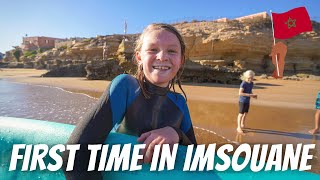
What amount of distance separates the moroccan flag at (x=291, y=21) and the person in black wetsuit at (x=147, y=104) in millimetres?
10943

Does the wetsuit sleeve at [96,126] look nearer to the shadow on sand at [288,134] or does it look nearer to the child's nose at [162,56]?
the child's nose at [162,56]

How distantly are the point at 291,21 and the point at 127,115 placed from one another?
12114mm

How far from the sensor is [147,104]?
5.03 ft

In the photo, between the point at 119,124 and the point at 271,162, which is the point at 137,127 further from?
the point at 271,162

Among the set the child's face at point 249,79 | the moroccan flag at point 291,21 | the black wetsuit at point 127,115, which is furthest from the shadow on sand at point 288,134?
the moroccan flag at point 291,21

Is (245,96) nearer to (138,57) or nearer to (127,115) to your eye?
(138,57)

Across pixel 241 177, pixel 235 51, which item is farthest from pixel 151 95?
pixel 235 51

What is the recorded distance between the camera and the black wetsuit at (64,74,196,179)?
1.23 metres

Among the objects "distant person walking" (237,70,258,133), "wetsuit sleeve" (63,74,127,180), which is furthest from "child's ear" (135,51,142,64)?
"distant person walking" (237,70,258,133)

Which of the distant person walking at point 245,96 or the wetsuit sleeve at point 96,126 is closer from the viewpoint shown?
the wetsuit sleeve at point 96,126

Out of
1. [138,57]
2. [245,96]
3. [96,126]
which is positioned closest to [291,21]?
[245,96]

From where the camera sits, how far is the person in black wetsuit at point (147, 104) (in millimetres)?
1271

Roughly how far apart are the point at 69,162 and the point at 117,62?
2005 cm

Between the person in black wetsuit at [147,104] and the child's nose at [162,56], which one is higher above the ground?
the child's nose at [162,56]
